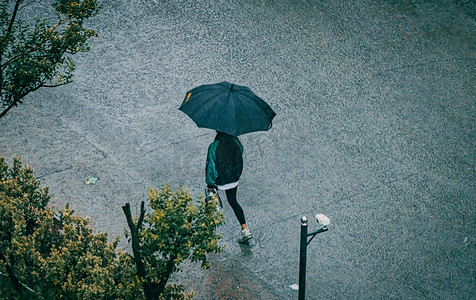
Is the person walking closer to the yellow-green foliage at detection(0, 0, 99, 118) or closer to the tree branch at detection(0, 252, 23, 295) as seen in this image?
the yellow-green foliage at detection(0, 0, 99, 118)

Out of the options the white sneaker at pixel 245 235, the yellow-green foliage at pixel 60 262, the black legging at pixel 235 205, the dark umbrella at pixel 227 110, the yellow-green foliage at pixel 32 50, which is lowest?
the white sneaker at pixel 245 235

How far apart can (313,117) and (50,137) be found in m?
4.45

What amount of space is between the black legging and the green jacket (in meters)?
0.22

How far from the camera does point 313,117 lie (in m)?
9.11

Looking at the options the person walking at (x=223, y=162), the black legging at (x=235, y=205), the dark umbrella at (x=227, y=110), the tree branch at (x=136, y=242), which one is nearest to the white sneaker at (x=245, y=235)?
the black legging at (x=235, y=205)

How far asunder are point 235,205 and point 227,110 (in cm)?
136

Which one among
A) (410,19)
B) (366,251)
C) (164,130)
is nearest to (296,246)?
(366,251)

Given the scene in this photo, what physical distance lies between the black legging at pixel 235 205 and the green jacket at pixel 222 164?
223mm

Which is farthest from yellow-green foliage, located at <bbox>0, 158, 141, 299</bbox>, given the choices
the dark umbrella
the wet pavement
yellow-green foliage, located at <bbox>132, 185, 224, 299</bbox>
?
the dark umbrella

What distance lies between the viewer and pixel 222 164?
6734mm

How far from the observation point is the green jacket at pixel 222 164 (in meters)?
6.69

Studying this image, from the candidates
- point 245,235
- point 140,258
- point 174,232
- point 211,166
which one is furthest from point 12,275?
point 245,235

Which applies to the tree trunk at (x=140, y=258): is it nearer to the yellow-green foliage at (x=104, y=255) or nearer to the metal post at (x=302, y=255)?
the yellow-green foliage at (x=104, y=255)

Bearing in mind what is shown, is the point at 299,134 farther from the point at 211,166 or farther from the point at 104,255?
the point at 104,255
